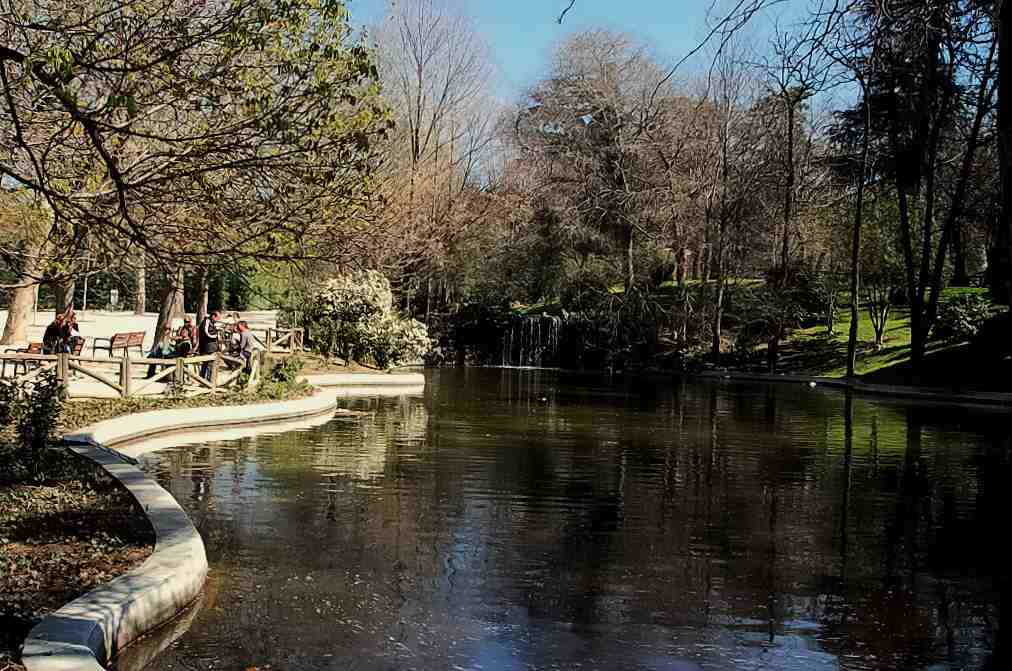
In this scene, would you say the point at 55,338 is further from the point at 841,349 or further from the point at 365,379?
the point at 841,349

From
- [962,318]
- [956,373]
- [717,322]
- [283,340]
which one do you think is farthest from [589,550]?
[717,322]

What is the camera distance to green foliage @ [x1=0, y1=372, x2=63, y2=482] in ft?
36.2

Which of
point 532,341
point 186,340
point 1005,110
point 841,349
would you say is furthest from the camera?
point 532,341

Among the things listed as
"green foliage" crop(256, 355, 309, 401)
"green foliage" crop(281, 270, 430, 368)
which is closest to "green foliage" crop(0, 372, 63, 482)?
"green foliage" crop(256, 355, 309, 401)

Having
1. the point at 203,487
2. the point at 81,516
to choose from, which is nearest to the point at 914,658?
the point at 81,516

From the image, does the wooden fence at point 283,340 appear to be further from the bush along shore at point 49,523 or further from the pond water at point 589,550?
the bush along shore at point 49,523

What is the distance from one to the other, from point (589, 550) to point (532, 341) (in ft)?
138

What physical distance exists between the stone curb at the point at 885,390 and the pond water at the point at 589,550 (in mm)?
11639

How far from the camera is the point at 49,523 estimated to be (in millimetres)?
9117

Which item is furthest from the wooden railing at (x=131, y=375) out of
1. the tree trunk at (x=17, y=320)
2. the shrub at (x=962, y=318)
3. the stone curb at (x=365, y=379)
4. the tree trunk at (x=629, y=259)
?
the tree trunk at (x=629, y=259)

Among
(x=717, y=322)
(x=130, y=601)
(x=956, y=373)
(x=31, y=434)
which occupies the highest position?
(x=717, y=322)

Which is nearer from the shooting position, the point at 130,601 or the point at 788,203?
the point at 130,601

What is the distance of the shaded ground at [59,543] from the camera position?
22.2ft

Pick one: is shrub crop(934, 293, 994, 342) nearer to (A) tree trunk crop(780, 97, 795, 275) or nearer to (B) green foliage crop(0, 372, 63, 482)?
(A) tree trunk crop(780, 97, 795, 275)
